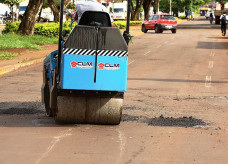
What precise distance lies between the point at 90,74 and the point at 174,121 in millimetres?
2194

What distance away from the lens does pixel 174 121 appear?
453 inches

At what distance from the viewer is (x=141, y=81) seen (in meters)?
20.1

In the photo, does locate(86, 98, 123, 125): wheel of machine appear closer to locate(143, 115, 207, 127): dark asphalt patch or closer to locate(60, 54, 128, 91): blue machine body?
locate(60, 54, 128, 91): blue machine body

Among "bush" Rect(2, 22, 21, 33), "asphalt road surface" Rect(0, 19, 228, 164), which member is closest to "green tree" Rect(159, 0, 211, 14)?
"bush" Rect(2, 22, 21, 33)

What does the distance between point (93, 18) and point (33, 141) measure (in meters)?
2.78

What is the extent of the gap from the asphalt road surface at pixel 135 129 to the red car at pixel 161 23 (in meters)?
40.7

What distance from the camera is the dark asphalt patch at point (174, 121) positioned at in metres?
11.2

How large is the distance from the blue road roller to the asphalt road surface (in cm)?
31

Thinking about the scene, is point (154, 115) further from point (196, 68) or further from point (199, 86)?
point (196, 68)

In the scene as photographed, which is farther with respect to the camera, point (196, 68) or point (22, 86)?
point (196, 68)

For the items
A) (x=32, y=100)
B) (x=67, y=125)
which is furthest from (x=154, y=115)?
(x=32, y=100)

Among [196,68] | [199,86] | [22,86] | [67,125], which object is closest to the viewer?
[67,125]

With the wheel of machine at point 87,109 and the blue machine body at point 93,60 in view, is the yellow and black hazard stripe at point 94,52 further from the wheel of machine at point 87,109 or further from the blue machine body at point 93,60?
the wheel of machine at point 87,109

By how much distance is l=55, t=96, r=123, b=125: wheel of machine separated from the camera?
34.3 ft
